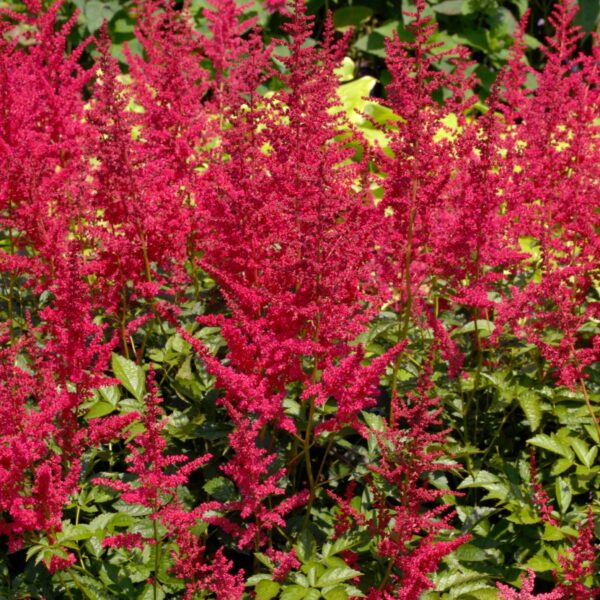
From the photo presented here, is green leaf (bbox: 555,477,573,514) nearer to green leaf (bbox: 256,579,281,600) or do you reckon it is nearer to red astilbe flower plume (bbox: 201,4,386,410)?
red astilbe flower plume (bbox: 201,4,386,410)

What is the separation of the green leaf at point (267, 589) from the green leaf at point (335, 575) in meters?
0.15

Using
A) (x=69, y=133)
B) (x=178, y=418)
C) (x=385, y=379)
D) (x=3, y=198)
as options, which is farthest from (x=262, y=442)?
(x=69, y=133)

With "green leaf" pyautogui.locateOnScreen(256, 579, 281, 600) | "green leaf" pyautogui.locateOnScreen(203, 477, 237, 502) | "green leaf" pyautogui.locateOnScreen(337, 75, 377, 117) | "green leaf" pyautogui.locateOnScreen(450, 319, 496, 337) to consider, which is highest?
"green leaf" pyautogui.locateOnScreen(337, 75, 377, 117)

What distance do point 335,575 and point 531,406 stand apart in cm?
114

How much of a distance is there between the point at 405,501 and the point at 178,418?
1.29 meters

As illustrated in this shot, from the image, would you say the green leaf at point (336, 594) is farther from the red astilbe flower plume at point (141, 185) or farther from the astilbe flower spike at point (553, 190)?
the red astilbe flower plume at point (141, 185)

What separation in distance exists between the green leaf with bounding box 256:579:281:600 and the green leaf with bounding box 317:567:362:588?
15cm

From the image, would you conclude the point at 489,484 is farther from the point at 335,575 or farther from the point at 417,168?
the point at 417,168

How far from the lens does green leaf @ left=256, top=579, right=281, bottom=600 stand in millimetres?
2881

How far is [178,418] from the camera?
12.2 feet

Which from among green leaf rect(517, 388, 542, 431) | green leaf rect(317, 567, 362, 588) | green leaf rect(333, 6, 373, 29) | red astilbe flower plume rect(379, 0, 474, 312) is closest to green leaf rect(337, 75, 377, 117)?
green leaf rect(333, 6, 373, 29)

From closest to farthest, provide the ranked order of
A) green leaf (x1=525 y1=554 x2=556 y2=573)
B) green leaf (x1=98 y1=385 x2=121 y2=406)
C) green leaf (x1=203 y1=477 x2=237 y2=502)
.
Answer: green leaf (x1=525 y1=554 x2=556 y2=573) → green leaf (x1=203 y1=477 x2=237 y2=502) → green leaf (x1=98 y1=385 x2=121 y2=406)

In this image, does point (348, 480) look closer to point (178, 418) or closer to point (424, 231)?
point (178, 418)

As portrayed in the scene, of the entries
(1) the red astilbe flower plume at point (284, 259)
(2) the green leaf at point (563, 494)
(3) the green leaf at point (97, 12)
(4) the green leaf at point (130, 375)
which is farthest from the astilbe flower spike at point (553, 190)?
(3) the green leaf at point (97, 12)
